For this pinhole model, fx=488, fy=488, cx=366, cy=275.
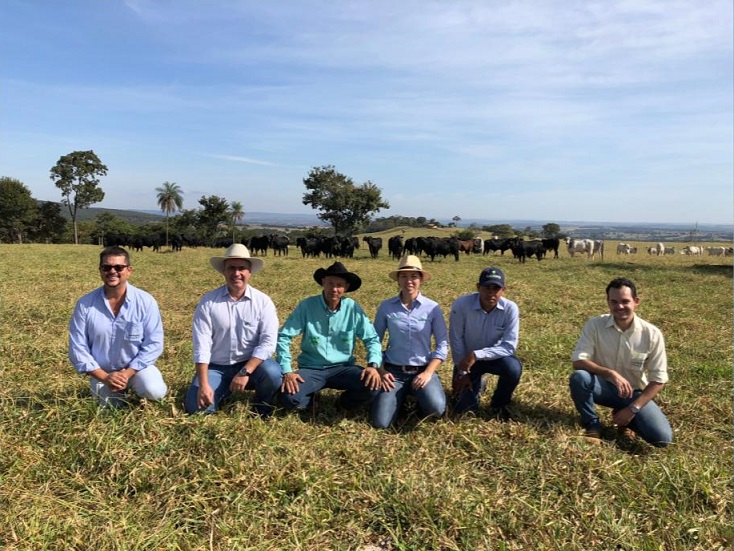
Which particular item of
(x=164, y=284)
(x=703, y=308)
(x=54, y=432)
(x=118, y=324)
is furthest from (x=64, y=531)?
(x=703, y=308)

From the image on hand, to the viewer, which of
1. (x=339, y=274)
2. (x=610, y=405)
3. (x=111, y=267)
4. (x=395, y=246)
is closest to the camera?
(x=111, y=267)

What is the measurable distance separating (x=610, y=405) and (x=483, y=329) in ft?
4.31

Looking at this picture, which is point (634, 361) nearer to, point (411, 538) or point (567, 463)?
point (567, 463)

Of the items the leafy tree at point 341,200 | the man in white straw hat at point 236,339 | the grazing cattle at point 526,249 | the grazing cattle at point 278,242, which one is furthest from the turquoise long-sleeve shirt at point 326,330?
the leafy tree at point 341,200

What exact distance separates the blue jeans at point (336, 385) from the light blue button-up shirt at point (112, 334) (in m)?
1.33

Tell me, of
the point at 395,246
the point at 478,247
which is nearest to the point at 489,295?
the point at 395,246

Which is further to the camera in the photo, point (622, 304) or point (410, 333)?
point (410, 333)

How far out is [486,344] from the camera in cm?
489

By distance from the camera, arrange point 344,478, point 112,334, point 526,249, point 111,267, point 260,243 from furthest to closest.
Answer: point 260,243
point 526,249
point 112,334
point 111,267
point 344,478

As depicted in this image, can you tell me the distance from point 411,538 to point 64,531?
6.65 ft

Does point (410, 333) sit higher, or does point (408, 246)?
point (408, 246)

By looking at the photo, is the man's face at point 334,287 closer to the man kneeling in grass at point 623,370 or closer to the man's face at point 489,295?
the man's face at point 489,295

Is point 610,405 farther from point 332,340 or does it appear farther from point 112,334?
point 112,334

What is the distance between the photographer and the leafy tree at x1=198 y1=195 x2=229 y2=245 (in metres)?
62.5
